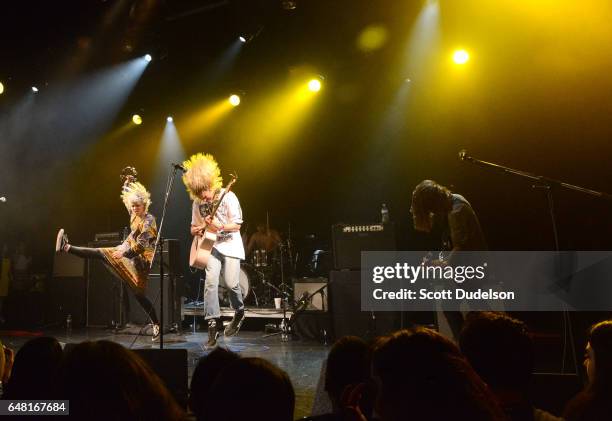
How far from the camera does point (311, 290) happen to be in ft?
29.2

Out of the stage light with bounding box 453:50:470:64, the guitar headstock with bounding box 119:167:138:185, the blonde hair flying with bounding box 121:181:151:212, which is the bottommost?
the blonde hair flying with bounding box 121:181:151:212

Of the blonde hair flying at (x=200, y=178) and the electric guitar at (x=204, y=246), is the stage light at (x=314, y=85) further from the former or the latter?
the electric guitar at (x=204, y=246)

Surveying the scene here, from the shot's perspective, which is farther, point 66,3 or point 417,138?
point 417,138

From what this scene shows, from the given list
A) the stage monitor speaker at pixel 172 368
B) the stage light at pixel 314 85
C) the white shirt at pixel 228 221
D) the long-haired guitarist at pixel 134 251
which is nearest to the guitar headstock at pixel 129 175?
the long-haired guitarist at pixel 134 251

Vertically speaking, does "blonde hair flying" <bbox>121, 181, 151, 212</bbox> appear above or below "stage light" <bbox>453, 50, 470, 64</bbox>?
below

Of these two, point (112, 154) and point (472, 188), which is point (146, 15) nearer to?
point (112, 154)

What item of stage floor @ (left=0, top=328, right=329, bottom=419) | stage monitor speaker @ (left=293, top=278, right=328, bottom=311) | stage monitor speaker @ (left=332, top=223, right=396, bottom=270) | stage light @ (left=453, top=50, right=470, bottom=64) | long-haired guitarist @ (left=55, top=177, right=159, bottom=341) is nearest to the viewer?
stage floor @ (left=0, top=328, right=329, bottom=419)

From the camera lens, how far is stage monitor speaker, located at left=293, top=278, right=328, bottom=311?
343 inches

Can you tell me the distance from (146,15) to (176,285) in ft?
14.5

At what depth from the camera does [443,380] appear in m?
1.16

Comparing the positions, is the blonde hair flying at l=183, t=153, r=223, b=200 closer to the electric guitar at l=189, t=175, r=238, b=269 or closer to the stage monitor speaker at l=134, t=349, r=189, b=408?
the electric guitar at l=189, t=175, r=238, b=269

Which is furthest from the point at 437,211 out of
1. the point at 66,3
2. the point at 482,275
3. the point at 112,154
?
the point at 112,154

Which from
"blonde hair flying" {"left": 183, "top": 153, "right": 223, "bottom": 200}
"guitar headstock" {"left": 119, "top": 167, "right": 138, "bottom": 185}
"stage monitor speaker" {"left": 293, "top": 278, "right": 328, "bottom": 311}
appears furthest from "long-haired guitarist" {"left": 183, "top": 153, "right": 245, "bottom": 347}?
"stage monitor speaker" {"left": 293, "top": 278, "right": 328, "bottom": 311}

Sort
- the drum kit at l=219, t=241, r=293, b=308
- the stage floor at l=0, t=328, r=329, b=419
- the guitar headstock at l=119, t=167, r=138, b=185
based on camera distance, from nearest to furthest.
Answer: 1. the stage floor at l=0, t=328, r=329, b=419
2. the guitar headstock at l=119, t=167, r=138, b=185
3. the drum kit at l=219, t=241, r=293, b=308
